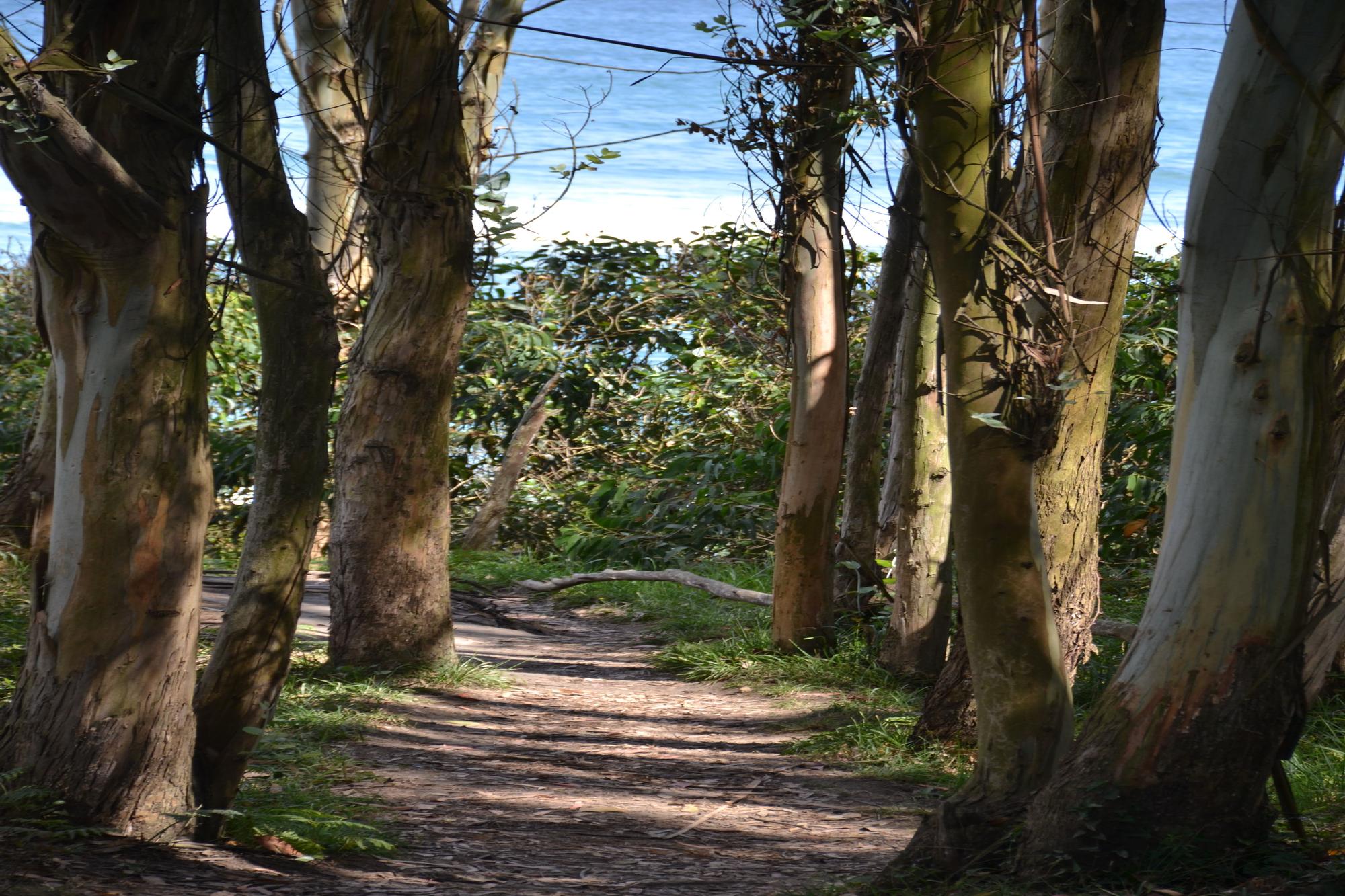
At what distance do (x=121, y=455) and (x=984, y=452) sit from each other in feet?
8.78

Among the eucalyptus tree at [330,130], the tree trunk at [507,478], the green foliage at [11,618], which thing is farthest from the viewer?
A: the tree trunk at [507,478]

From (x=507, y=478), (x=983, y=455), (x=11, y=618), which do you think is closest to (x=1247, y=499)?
(x=983, y=455)

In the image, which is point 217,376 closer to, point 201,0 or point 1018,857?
point 201,0

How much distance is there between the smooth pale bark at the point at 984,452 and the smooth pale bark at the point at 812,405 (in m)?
3.36

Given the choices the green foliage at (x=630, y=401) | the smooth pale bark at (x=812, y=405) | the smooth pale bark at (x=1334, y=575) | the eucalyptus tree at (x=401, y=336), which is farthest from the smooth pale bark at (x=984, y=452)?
the green foliage at (x=630, y=401)

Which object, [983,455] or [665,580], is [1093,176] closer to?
[983,455]

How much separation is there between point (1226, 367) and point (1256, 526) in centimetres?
44

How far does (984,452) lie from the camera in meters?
3.75

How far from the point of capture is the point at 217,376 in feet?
43.8

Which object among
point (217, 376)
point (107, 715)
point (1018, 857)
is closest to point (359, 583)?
point (107, 715)

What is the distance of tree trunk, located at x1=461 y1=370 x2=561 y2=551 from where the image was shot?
551 inches

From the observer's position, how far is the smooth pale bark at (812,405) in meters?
7.25

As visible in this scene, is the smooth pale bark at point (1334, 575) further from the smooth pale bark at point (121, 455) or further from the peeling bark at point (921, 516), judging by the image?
the smooth pale bark at point (121, 455)

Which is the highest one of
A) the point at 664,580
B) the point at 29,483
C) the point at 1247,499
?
the point at 1247,499
